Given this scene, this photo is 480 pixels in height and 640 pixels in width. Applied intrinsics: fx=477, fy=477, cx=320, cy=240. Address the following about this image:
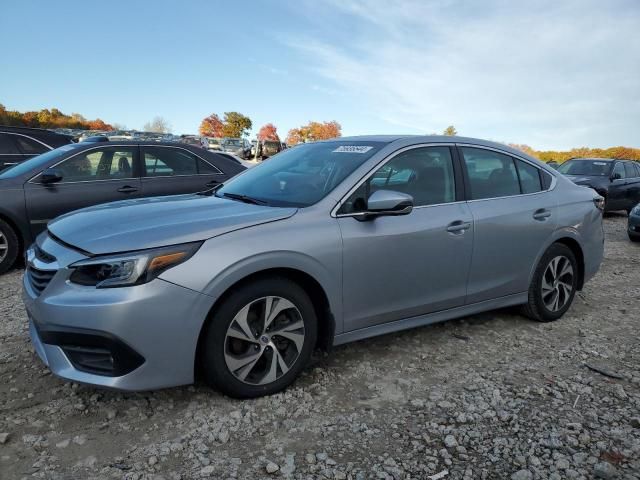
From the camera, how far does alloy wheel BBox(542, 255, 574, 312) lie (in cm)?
413

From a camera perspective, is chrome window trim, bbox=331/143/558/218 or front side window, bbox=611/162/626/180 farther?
front side window, bbox=611/162/626/180

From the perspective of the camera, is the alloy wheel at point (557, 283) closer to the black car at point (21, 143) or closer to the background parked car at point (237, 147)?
the black car at point (21, 143)

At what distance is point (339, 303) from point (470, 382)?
1.03 meters

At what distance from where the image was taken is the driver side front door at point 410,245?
300 centimetres

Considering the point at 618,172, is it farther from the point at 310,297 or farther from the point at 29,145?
the point at 29,145

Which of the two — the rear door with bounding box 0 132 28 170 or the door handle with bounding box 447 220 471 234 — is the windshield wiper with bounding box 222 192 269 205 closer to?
the door handle with bounding box 447 220 471 234

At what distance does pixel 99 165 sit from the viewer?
593 centimetres

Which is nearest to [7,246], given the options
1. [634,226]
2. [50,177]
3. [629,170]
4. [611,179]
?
[50,177]

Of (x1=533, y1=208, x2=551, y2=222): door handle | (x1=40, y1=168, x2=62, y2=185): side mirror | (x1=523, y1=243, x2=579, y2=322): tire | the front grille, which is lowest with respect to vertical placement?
(x1=523, y1=243, x2=579, y2=322): tire

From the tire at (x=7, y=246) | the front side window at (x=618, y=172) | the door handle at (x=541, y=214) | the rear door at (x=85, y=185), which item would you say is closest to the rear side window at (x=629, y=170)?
the front side window at (x=618, y=172)

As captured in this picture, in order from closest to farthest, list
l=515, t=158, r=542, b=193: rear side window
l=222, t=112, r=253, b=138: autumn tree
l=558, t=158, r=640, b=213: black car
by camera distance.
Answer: l=515, t=158, r=542, b=193: rear side window, l=558, t=158, r=640, b=213: black car, l=222, t=112, r=253, b=138: autumn tree

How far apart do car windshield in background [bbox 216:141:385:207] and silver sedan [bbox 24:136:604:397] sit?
0.05ft

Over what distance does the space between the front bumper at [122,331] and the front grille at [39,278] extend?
0.21ft

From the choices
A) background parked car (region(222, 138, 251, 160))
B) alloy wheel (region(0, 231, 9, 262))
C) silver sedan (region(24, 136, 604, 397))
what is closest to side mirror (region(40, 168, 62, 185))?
alloy wheel (region(0, 231, 9, 262))
